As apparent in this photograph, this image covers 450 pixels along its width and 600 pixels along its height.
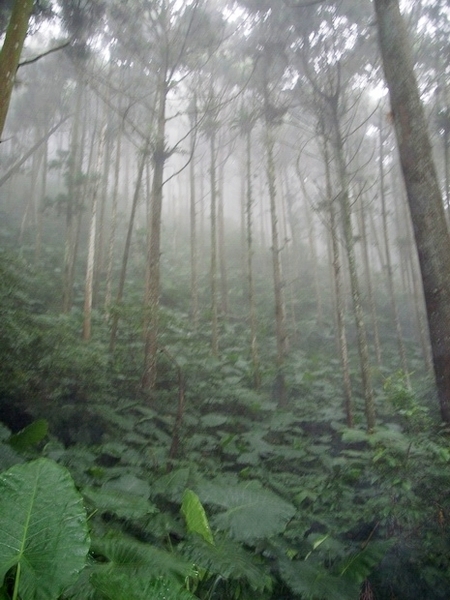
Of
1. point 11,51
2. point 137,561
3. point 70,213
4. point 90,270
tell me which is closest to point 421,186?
point 11,51

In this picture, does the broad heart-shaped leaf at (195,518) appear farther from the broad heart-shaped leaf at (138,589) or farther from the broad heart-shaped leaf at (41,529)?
the broad heart-shaped leaf at (41,529)

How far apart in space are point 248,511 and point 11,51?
4498 mm

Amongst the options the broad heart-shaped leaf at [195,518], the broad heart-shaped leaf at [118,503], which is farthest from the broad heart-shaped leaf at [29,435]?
the broad heart-shaped leaf at [195,518]

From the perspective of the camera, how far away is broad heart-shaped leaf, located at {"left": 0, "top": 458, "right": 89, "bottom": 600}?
1.54m

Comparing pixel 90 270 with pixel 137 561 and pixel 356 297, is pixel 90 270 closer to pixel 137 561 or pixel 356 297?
pixel 356 297

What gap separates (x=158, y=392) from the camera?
7598 millimetres

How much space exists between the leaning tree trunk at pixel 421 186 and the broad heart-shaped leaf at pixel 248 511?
231 cm

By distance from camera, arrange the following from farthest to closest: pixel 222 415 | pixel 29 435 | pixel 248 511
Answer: pixel 222 415
pixel 29 435
pixel 248 511

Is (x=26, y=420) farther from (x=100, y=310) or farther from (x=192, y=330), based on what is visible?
(x=100, y=310)

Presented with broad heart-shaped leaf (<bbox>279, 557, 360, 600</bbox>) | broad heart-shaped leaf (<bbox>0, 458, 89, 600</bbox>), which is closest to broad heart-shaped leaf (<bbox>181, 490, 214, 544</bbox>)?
broad heart-shaped leaf (<bbox>279, 557, 360, 600</bbox>)

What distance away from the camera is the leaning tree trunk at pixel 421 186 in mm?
4418

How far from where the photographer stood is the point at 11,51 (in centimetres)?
396

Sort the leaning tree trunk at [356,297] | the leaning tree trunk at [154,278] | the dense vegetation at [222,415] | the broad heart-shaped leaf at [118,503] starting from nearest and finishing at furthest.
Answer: the dense vegetation at [222,415] < the broad heart-shaped leaf at [118,503] < the leaning tree trunk at [356,297] < the leaning tree trunk at [154,278]

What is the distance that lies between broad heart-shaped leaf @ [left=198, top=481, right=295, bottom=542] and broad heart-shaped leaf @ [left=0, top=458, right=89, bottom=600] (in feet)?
4.24
